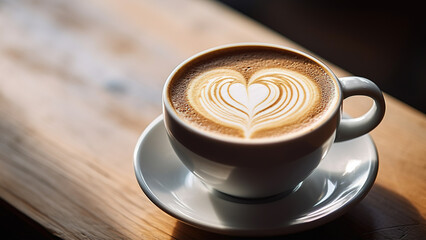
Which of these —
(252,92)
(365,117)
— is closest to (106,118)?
(252,92)

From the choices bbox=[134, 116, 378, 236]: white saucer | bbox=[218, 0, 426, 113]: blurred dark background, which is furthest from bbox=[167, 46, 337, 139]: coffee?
bbox=[218, 0, 426, 113]: blurred dark background

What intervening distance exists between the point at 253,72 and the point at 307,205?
0.20 meters

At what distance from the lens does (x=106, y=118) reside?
3.08ft

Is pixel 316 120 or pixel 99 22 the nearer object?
pixel 316 120

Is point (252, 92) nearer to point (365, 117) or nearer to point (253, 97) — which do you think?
point (253, 97)

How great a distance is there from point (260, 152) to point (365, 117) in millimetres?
193

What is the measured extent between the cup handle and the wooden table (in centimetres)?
11

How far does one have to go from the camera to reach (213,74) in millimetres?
748

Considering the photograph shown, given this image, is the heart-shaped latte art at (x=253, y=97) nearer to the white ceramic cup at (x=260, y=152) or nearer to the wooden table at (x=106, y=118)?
the white ceramic cup at (x=260, y=152)

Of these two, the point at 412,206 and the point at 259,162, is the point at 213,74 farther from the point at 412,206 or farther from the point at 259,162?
the point at 412,206

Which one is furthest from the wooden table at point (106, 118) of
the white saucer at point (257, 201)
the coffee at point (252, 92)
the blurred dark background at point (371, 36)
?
the blurred dark background at point (371, 36)

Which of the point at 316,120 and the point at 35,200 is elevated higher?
the point at 316,120

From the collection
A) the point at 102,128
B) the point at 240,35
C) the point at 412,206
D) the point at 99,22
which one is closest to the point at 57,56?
the point at 99,22

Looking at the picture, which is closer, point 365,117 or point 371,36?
point 365,117
